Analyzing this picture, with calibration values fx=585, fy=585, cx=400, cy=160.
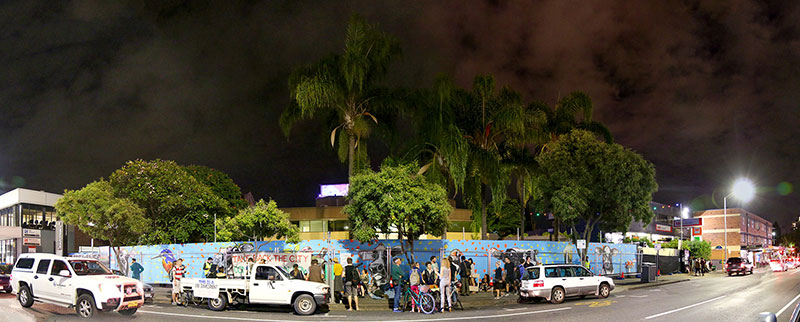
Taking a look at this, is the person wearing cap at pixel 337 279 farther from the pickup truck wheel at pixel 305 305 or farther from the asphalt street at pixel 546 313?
the pickup truck wheel at pixel 305 305

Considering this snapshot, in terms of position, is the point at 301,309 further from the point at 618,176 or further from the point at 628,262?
the point at 628,262

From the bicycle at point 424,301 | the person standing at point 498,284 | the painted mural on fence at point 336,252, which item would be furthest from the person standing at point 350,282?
the person standing at point 498,284

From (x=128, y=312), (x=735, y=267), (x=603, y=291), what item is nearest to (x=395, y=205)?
(x=603, y=291)

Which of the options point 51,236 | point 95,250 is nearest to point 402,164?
point 95,250

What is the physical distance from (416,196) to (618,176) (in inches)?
612

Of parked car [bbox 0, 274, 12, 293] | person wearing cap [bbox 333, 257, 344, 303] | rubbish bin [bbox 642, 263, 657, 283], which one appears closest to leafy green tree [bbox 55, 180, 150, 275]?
parked car [bbox 0, 274, 12, 293]

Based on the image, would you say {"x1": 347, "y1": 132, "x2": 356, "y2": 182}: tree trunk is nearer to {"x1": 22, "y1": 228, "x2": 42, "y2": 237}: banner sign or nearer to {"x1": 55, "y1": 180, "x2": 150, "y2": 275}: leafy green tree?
{"x1": 55, "y1": 180, "x2": 150, "y2": 275}: leafy green tree

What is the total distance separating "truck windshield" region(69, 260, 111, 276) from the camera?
16625mm

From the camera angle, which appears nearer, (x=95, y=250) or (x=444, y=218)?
(x=444, y=218)

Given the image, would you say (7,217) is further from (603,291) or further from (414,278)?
(603,291)

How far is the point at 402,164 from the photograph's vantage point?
26.5m

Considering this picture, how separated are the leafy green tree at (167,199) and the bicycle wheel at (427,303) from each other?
91.9 ft

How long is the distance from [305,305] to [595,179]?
2336 cm

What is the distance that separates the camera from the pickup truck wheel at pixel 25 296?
17784 millimetres
